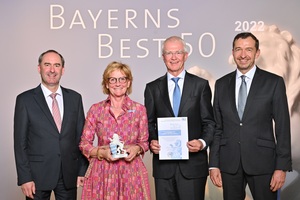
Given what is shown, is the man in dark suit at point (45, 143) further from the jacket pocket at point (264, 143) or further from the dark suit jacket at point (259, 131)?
the jacket pocket at point (264, 143)

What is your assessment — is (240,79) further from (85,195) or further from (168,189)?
(85,195)

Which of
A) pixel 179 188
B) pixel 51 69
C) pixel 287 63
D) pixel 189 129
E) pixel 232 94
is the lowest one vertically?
pixel 179 188

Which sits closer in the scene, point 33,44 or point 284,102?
point 284,102

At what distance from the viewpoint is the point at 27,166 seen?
3.81 m

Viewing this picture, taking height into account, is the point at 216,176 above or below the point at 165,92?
below

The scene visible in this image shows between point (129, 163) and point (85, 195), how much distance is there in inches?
15.0

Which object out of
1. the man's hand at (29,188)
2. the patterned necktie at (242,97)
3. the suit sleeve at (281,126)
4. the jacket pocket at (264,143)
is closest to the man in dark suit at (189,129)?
the patterned necktie at (242,97)

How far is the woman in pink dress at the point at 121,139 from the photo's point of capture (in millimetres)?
3564

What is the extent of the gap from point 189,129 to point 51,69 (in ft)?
3.67

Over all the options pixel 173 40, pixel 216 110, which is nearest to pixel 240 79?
pixel 216 110

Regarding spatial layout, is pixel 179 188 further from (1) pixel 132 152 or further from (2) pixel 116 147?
(2) pixel 116 147

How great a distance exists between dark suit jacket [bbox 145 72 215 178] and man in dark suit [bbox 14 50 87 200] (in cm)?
63

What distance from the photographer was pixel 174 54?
151 inches

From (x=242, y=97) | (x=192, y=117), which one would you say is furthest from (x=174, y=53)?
(x=242, y=97)
